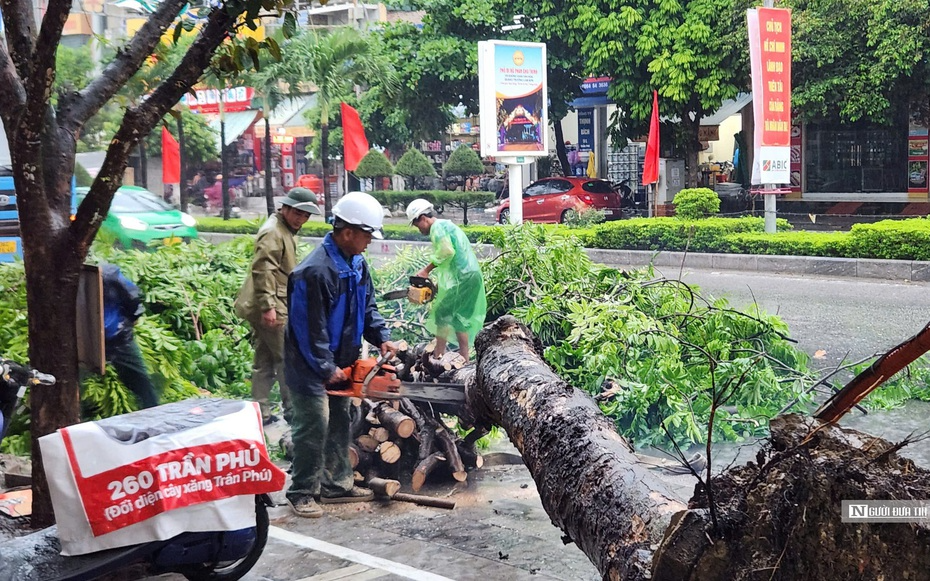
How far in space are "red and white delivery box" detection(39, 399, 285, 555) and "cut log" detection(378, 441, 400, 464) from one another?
83.8 inches

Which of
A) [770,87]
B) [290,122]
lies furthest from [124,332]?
[290,122]

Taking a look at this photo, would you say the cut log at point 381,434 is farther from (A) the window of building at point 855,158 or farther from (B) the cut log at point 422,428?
(A) the window of building at point 855,158

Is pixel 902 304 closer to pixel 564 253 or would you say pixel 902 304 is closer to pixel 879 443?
pixel 564 253

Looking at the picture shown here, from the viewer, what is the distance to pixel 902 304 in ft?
37.9

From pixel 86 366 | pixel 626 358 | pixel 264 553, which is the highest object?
pixel 86 366

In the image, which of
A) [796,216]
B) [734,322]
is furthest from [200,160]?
[734,322]

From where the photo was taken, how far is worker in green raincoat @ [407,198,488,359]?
7.75m

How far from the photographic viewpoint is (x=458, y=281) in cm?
777

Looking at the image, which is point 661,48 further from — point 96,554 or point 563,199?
point 96,554

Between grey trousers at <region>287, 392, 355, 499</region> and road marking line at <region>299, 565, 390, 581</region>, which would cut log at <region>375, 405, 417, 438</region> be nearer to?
grey trousers at <region>287, 392, 355, 499</region>

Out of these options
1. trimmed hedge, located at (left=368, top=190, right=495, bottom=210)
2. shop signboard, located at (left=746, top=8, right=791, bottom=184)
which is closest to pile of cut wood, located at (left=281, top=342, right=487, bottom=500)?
shop signboard, located at (left=746, top=8, right=791, bottom=184)

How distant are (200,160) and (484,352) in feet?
102

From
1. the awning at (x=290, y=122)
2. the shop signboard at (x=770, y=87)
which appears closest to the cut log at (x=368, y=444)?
the shop signboard at (x=770, y=87)

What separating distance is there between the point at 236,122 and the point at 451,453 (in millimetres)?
32521
